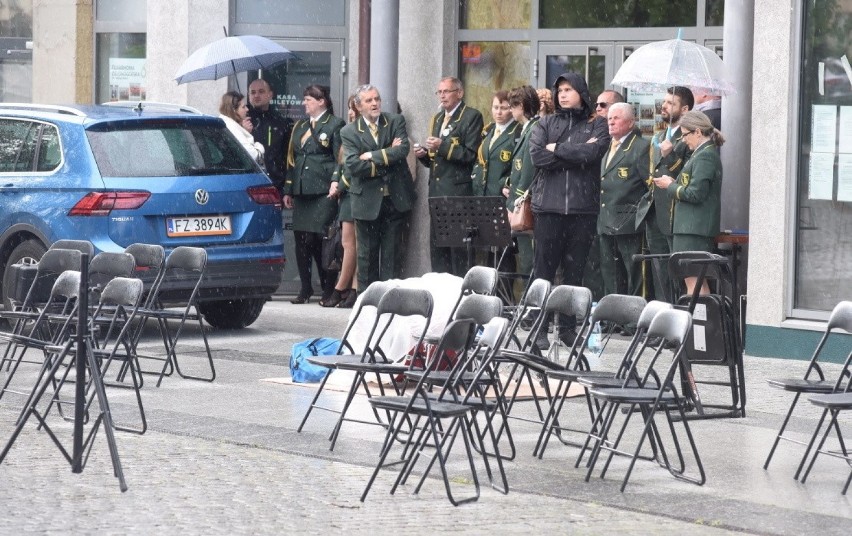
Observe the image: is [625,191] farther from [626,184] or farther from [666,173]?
[666,173]

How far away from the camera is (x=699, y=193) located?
12.9 m

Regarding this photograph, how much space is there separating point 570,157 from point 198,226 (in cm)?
302

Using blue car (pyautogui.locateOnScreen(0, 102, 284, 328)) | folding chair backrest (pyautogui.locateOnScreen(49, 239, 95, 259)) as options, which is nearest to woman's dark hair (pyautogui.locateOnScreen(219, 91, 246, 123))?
blue car (pyautogui.locateOnScreen(0, 102, 284, 328))

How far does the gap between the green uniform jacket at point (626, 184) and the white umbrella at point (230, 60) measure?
13.3 ft

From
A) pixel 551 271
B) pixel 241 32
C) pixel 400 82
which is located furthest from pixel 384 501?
pixel 241 32

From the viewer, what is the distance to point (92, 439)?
857 centimetres

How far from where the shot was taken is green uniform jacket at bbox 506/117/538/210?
14.2m

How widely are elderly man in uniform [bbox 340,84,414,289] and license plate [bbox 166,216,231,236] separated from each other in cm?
221

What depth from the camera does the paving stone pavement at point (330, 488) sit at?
7.40 metres

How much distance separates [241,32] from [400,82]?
196 cm

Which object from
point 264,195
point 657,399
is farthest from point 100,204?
point 657,399

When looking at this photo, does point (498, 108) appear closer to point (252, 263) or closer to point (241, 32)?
point (252, 263)

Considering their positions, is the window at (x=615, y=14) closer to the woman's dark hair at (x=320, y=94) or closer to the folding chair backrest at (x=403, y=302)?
the woman's dark hair at (x=320, y=94)

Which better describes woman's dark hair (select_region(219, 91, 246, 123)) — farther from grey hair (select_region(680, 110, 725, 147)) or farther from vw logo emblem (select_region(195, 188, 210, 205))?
grey hair (select_region(680, 110, 725, 147))
